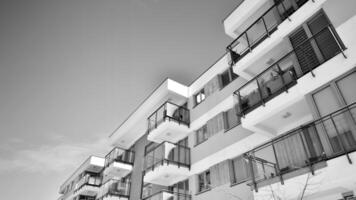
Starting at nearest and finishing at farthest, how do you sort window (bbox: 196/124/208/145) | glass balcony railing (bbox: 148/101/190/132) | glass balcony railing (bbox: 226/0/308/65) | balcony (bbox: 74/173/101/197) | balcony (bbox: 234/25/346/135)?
balcony (bbox: 234/25/346/135)
glass balcony railing (bbox: 226/0/308/65)
window (bbox: 196/124/208/145)
glass balcony railing (bbox: 148/101/190/132)
balcony (bbox: 74/173/101/197)

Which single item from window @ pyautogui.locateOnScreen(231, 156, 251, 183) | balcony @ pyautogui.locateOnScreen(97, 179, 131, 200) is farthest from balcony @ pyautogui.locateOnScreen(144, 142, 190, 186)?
balcony @ pyautogui.locateOnScreen(97, 179, 131, 200)

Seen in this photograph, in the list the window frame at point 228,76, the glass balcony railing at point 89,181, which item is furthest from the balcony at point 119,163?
the window frame at point 228,76

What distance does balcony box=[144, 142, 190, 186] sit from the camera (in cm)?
1470

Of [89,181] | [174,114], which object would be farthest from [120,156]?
[174,114]

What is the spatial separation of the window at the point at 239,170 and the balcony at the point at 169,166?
3569 millimetres

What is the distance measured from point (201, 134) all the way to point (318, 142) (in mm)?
9143

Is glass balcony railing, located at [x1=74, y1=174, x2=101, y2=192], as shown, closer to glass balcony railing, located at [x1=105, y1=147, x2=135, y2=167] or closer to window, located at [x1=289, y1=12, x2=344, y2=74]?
glass balcony railing, located at [x1=105, y1=147, x2=135, y2=167]

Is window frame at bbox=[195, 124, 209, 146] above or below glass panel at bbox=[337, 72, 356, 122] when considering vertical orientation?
above

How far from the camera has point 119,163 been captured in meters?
22.0

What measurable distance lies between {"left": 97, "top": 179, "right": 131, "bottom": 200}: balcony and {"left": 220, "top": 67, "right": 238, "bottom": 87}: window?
12.8 m

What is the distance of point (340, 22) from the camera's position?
782 centimetres

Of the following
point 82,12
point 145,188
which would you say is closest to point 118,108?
point 145,188

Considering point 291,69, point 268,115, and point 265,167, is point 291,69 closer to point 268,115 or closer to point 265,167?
point 268,115

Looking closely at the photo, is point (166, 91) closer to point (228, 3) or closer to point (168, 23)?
point (168, 23)
